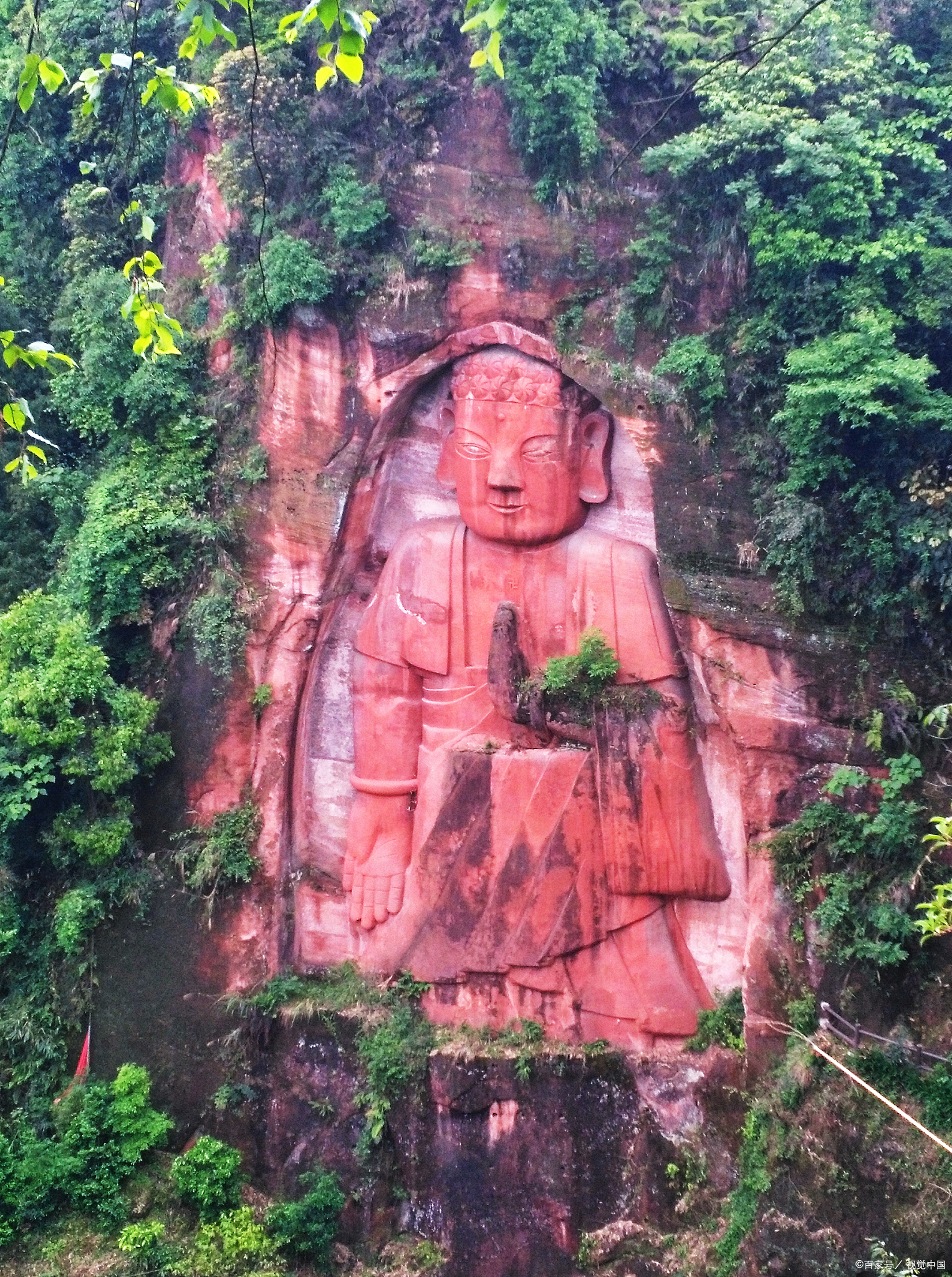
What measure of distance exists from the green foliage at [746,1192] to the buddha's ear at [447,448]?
5354 mm

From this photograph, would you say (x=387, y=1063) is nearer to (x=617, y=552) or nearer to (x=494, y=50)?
(x=617, y=552)

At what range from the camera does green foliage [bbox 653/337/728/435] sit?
8.29 meters

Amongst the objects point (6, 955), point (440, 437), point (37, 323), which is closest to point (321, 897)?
point (6, 955)

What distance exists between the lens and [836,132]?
790 cm

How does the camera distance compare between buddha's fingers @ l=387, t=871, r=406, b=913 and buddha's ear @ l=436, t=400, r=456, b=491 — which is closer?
buddha's ear @ l=436, t=400, r=456, b=491

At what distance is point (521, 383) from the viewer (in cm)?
884

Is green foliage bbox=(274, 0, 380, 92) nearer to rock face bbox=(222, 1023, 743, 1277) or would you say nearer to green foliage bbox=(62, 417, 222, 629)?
green foliage bbox=(62, 417, 222, 629)

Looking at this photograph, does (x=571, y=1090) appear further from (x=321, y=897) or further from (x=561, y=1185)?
(x=321, y=897)

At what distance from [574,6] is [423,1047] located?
811 centimetres

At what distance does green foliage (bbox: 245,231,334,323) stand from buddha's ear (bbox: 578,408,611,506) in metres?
2.32

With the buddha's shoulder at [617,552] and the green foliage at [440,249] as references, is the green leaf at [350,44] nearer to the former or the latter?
the green foliage at [440,249]

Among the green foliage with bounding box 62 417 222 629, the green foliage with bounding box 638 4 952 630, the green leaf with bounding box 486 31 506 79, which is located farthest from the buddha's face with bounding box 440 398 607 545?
the green leaf with bounding box 486 31 506 79

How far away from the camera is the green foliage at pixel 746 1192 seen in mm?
7535

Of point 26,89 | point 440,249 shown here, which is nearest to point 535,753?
point 440,249
